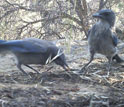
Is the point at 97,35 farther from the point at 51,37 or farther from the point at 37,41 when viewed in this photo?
the point at 51,37

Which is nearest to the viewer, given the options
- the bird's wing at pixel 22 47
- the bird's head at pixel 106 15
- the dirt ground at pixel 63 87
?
the dirt ground at pixel 63 87

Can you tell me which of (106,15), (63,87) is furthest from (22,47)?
(106,15)

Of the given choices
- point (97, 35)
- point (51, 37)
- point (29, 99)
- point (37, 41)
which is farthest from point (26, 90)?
point (51, 37)

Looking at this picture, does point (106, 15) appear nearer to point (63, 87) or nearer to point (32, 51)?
point (32, 51)

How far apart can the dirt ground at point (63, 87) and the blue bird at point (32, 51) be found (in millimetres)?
212

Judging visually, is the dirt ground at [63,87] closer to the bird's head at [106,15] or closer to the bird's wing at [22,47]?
the bird's wing at [22,47]

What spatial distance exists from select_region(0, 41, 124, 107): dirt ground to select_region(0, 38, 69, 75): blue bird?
0.69ft

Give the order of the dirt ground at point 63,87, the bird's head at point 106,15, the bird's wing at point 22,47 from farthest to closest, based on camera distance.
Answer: the bird's head at point 106,15
the bird's wing at point 22,47
the dirt ground at point 63,87

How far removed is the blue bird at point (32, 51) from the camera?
4316 mm

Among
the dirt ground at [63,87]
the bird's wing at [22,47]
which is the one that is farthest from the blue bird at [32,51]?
the dirt ground at [63,87]

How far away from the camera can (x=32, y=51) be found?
4336mm

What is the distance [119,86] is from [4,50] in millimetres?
1731

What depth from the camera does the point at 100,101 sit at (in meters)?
3.18

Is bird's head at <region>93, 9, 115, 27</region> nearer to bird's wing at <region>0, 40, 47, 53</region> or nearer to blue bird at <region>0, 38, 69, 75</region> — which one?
blue bird at <region>0, 38, 69, 75</region>
